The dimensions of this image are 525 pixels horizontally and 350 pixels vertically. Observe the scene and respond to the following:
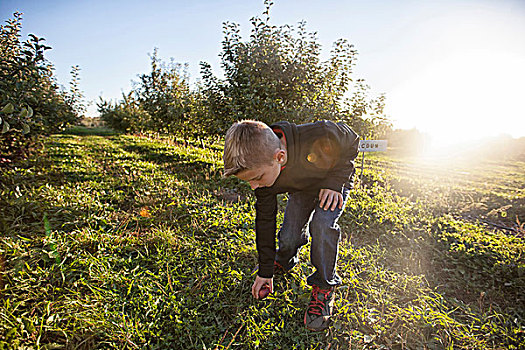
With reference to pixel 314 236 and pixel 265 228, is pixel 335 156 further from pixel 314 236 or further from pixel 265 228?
pixel 265 228

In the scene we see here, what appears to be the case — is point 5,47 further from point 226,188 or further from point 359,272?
point 359,272

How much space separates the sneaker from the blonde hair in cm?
111

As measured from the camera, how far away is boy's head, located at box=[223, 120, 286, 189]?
164 cm

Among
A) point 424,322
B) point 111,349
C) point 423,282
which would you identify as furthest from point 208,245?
point 423,282

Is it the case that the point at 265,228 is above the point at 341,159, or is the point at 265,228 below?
below

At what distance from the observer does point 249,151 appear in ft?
5.37

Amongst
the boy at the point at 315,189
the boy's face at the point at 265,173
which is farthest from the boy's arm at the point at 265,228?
the boy's face at the point at 265,173

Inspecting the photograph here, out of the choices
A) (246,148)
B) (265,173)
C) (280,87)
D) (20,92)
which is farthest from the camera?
(280,87)

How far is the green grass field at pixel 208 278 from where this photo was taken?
5.67 feet

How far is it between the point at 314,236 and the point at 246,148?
0.90m

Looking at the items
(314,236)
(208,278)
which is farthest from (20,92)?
(314,236)

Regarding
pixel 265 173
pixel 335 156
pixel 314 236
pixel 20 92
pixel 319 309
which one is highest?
pixel 20 92

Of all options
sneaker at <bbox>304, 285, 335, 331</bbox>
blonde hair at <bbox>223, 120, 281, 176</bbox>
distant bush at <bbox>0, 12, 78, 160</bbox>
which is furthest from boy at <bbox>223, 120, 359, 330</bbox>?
distant bush at <bbox>0, 12, 78, 160</bbox>

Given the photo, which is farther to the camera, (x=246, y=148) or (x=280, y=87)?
(x=280, y=87)
